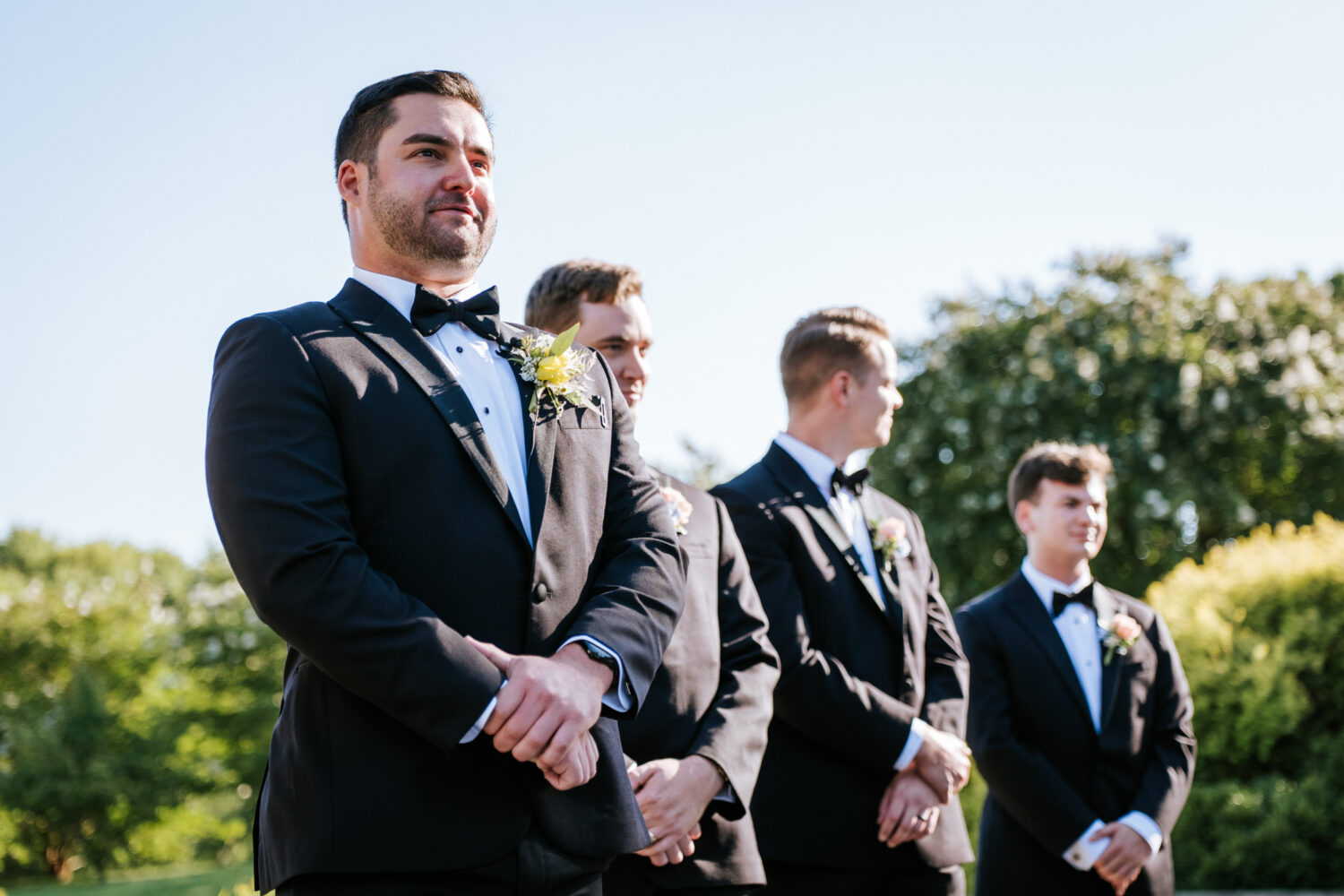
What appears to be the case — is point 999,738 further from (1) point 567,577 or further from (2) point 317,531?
(2) point 317,531

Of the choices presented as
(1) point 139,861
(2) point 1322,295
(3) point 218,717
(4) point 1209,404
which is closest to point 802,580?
(4) point 1209,404

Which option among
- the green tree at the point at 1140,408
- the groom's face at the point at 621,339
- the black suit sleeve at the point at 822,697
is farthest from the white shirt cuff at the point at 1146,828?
the green tree at the point at 1140,408

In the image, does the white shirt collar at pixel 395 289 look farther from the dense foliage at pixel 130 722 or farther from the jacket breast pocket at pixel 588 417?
the dense foliage at pixel 130 722

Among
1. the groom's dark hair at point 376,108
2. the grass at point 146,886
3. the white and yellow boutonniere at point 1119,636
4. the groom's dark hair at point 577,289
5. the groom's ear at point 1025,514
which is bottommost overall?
the grass at point 146,886

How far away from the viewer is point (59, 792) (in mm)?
28797

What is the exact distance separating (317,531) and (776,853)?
249cm

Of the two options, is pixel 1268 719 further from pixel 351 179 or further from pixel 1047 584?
pixel 351 179

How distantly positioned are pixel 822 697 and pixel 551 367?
1940 millimetres

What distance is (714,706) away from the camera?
11.8 ft

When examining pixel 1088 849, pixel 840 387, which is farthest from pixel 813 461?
pixel 1088 849

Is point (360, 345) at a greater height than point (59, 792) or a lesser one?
greater

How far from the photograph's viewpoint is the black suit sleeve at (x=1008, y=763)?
5.12 meters

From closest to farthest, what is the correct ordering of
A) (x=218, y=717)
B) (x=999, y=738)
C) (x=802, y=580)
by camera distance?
(x=802, y=580), (x=999, y=738), (x=218, y=717)

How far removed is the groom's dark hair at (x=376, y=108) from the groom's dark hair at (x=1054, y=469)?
4.03m
